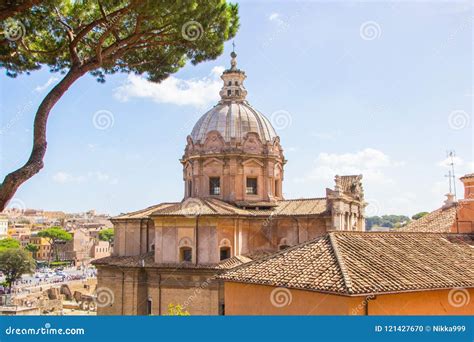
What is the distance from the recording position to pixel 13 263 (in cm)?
6044

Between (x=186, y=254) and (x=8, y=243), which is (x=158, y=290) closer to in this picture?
(x=186, y=254)

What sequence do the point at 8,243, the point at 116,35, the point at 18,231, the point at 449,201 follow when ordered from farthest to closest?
the point at 18,231 → the point at 8,243 → the point at 449,201 → the point at 116,35

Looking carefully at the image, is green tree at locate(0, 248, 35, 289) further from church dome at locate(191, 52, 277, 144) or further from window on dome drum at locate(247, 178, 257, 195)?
window on dome drum at locate(247, 178, 257, 195)

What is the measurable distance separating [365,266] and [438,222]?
14.1 meters

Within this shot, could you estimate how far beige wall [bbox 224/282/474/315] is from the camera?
458 inches

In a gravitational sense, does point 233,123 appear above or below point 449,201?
above

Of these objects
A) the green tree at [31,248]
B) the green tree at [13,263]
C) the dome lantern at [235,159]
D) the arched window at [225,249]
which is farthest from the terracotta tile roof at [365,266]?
the green tree at [31,248]

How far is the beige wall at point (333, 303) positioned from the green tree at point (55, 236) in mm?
74405

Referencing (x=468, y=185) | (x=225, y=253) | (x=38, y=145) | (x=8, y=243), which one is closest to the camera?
(x=38, y=145)

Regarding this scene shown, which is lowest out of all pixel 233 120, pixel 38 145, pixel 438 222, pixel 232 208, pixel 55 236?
pixel 438 222

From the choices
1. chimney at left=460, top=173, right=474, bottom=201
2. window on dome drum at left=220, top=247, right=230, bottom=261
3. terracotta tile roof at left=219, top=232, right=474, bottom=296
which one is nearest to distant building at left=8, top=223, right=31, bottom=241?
window on dome drum at left=220, top=247, right=230, bottom=261

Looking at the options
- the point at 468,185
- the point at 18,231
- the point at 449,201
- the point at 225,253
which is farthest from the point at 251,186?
the point at 18,231

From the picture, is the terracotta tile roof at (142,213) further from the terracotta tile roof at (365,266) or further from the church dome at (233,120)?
the terracotta tile roof at (365,266)

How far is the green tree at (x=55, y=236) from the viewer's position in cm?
8219
